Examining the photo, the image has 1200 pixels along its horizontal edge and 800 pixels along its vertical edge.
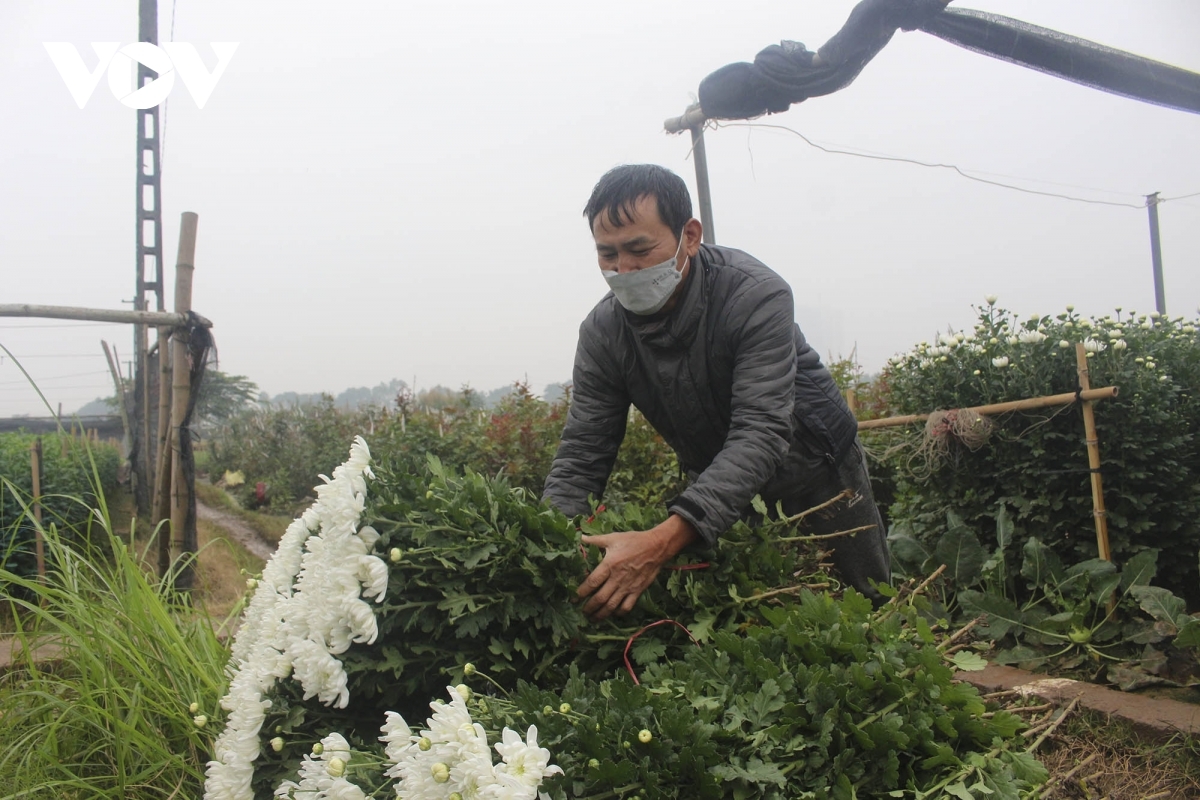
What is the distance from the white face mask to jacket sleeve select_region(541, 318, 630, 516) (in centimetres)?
27

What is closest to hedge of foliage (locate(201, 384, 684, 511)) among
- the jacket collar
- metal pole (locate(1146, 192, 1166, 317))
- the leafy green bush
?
the jacket collar

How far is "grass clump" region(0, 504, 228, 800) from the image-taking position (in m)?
2.18

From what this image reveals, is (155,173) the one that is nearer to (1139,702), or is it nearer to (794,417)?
(794,417)

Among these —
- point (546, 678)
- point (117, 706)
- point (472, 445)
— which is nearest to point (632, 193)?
point (546, 678)

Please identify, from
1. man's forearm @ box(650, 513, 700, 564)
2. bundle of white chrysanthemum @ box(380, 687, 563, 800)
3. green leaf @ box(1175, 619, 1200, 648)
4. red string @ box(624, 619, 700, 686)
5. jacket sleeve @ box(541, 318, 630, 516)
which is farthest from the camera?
green leaf @ box(1175, 619, 1200, 648)

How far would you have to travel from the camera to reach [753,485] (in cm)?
192

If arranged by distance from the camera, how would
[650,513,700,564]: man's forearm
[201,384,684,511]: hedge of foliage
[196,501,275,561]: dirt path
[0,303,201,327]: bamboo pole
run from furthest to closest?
[196,501,275,561]: dirt path, [201,384,684,511]: hedge of foliage, [0,303,201,327]: bamboo pole, [650,513,700,564]: man's forearm

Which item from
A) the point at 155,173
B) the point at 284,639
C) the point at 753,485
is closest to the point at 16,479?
the point at 155,173

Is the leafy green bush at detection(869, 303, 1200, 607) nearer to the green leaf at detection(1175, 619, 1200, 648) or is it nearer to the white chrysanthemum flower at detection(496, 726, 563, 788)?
the green leaf at detection(1175, 619, 1200, 648)

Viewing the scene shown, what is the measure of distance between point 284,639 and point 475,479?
1.68 ft

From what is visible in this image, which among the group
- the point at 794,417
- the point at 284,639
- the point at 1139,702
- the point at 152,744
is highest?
the point at 794,417

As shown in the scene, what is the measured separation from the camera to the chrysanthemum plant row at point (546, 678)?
131 centimetres

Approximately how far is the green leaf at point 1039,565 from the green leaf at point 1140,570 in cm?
30

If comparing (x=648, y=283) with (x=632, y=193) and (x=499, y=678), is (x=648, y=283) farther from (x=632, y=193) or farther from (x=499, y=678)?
(x=499, y=678)
